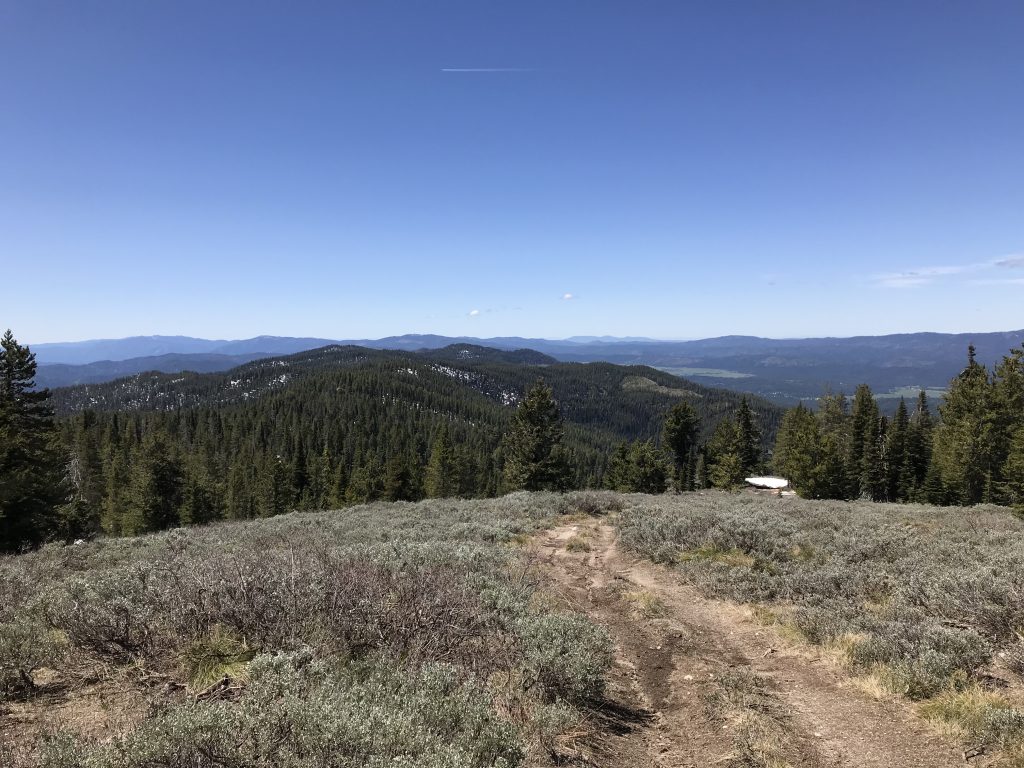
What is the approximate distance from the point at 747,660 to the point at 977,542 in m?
9.10

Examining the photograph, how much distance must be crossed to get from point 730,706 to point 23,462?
121ft

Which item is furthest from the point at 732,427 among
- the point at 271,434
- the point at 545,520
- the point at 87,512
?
the point at 271,434

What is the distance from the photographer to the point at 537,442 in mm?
41469

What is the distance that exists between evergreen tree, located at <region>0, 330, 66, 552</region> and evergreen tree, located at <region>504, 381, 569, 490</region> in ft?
97.9

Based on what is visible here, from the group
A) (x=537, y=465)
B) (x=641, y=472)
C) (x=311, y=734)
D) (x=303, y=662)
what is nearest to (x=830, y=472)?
(x=641, y=472)

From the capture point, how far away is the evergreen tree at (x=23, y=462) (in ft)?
82.8

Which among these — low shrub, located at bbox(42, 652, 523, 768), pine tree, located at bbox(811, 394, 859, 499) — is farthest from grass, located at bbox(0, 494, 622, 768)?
pine tree, located at bbox(811, 394, 859, 499)

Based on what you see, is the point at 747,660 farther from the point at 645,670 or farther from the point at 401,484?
the point at 401,484

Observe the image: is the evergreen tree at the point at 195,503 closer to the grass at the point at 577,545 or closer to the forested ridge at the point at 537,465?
the forested ridge at the point at 537,465

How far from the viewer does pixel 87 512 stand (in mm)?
51906

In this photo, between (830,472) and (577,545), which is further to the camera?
(830,472)

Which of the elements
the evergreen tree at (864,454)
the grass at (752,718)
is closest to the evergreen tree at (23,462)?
the grass at (752,718)

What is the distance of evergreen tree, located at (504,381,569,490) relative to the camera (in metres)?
41.5

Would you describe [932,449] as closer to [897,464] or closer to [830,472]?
[897,464]
